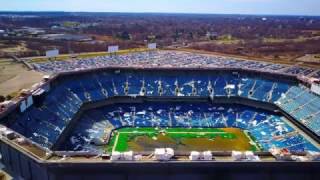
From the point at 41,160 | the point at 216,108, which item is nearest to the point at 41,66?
the point at 216,108

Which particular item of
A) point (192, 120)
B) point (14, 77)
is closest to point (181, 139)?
point (192, 120)

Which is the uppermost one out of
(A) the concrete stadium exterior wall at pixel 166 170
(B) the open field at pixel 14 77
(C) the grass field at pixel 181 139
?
(A) the concrete stadium exterior wall at pixel 166 170

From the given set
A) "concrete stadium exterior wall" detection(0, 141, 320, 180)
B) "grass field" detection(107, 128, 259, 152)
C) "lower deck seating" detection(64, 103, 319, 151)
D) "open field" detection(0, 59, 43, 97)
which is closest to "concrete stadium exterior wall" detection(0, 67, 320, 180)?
"concrete stadium exterior wall" detection(0, 141, 320, 180)

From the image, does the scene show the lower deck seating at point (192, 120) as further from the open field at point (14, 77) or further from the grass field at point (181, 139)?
the open field at point (14, 77)

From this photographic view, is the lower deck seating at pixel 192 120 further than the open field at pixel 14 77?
No

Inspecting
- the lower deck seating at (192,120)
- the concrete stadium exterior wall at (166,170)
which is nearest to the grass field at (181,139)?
the lower deck seating at (192,120)

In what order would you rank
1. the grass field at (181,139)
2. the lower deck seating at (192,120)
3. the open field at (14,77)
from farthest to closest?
the open field at (14,77), the lower deck seating at (192,120), the grass field at (181,139)

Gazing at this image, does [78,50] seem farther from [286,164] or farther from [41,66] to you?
[286,164]

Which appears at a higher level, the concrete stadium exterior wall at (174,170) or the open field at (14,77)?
the concrete stadium exterior wall at (174,170)

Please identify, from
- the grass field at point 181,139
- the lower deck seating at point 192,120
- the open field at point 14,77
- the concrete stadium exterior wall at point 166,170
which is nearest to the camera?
the concrete stadium exterior wall at point 166,170
